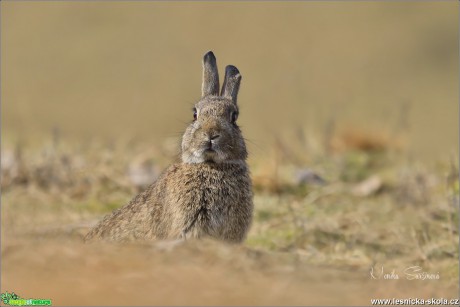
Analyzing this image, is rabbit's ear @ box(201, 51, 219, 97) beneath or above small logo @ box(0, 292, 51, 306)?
above

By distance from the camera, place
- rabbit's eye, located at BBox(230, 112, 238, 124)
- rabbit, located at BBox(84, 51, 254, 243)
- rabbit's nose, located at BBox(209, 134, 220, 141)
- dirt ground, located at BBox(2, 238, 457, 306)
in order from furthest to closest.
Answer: rabbit's eye, located at BBox(230, 112, 238, 124) → rabbit's nose, located at BBox(209, 134, 220, 141) → rabbit, located at BBox(84, 51, 254, 243) → dirt ground, located at BBox(2, 238, 457, 306)

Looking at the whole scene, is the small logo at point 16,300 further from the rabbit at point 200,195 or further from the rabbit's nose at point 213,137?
the rabbit's nose at point 213,137

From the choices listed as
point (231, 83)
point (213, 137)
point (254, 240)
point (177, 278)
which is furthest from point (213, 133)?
point (177, 278)

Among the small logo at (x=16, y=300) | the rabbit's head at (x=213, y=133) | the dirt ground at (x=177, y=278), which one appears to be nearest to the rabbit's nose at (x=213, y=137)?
the rabbit's head at (x=213, y=133)

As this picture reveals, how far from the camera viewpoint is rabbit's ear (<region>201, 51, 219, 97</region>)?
26.3 ft

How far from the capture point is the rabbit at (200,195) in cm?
702

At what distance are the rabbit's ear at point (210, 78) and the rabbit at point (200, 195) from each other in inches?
19.0

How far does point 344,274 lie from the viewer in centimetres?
542

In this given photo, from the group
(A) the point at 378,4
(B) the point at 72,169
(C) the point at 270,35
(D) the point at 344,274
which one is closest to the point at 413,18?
(A) the point at 378,4

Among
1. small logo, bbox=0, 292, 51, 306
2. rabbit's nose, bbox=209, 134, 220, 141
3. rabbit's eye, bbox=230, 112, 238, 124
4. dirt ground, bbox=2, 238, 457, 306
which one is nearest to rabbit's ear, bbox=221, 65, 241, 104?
rabbit's eye, bbox=230, 112, 238, 124

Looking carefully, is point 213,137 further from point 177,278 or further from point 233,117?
point 177,278

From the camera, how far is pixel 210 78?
8164 millimetres

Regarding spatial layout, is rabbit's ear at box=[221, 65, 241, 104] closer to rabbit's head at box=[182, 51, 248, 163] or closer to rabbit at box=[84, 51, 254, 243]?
rabbit's head at box=[182, 51, 248, 163]

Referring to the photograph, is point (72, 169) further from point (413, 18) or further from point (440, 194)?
point (413, 18)
